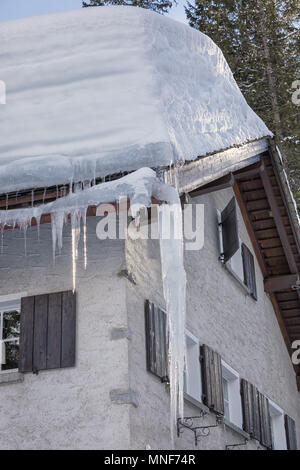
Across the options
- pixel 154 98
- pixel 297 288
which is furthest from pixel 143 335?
pixel 297 288

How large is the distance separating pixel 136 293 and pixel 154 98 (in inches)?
76.3

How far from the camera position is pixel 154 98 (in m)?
7.86

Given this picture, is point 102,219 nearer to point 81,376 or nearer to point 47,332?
point 47,332

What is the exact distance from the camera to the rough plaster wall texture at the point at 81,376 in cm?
730

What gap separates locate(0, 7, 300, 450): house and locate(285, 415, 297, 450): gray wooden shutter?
2.22 m

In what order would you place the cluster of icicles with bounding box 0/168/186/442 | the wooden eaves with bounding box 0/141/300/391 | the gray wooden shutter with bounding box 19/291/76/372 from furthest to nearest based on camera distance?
the wooden eaves with bounding box 0/141/300/391 < the gray wooden shutter with bounding box 19/291/76/372 < the cluster of icicles with bounding box 0/168/186/442

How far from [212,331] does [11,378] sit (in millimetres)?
3129

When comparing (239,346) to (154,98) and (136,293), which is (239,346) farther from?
(154,98)

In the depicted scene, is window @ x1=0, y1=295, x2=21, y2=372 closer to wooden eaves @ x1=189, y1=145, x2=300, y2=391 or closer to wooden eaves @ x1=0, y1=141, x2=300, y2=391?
wooden eaves @ x1=0, y1=141, x2=300, y2=391

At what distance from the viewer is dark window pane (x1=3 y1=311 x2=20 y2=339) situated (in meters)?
8.18

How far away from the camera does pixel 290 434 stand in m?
12.3

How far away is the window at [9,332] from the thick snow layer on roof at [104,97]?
141 centimetres

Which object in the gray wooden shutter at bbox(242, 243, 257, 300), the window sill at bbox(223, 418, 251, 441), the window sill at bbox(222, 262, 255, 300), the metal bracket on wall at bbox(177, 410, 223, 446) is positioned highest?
the gray wooden shutter at bbox(242, 243, 257, 300)

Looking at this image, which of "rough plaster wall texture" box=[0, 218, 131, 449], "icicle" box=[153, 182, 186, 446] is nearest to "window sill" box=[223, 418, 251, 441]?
"icicle" box=[153, 182, 186, 446]
